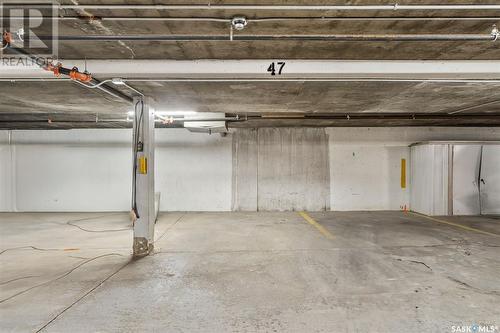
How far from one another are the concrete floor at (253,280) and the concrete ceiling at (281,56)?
2309 millimetres

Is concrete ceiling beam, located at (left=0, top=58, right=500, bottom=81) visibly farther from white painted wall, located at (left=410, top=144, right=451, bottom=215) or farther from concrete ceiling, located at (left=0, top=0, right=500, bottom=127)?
white painted wall, located at (left=410, top=144, right=451, bottom=215)

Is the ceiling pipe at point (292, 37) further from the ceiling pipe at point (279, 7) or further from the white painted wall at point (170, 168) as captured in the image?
the white painted wall at point (170, 168)

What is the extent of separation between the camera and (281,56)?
2.97m

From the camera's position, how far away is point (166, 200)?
7.60 meters

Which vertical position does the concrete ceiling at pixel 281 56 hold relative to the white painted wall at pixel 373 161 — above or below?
above

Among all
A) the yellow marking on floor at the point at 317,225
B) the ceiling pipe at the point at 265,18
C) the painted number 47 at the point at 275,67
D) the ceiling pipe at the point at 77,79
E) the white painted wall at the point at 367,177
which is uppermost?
the ceiling pipe at the point at 265,18

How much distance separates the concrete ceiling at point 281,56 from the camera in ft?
7.34

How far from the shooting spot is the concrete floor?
2191 mm

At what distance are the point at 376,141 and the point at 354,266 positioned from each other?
5256mm

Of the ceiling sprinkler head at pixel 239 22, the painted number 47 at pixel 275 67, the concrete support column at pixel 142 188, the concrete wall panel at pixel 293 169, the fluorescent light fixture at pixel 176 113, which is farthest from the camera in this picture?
the concrete wall panel at pixel 293 169

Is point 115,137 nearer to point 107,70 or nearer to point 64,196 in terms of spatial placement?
point 64,196

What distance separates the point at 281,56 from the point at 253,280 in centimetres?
245

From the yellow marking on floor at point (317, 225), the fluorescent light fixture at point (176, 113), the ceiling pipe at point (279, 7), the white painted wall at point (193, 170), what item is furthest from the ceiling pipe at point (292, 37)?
the white painted wall at point (193, 170)

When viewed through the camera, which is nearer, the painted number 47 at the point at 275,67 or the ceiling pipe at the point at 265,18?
the ceiling pipe at the point at 265,18
